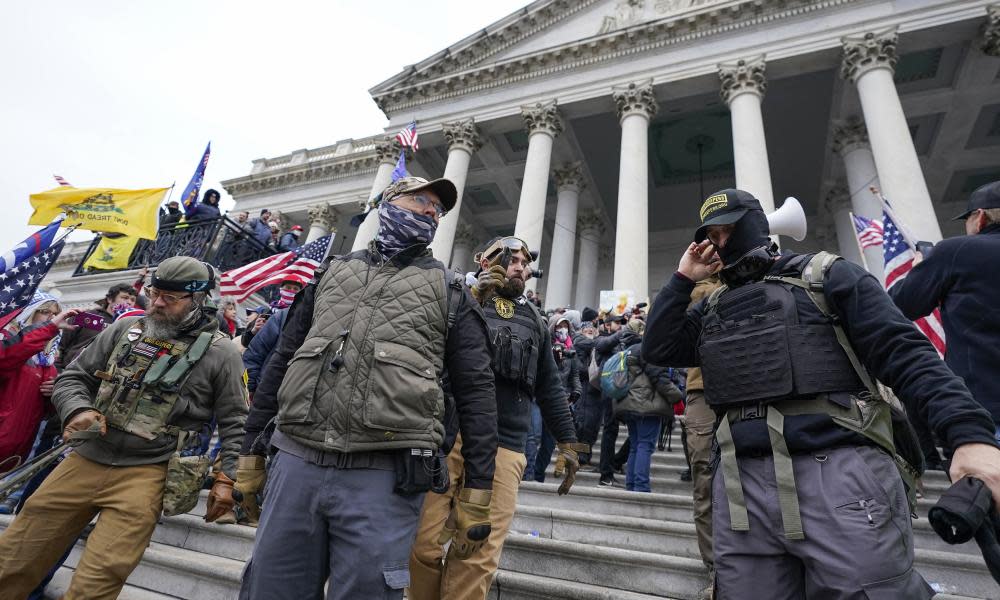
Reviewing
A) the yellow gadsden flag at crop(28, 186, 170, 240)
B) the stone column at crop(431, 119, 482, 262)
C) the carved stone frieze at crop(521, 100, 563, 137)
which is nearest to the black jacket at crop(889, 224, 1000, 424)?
the yellow gadsden flag at crop(28, 186, 170, 240)

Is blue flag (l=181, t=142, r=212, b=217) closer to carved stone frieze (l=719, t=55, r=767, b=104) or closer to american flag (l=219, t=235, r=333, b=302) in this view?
american flag (l=219, t=235, r=333, b=302)

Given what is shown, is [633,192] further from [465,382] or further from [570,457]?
[465,382]

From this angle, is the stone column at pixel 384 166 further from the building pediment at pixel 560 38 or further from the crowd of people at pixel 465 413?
the crowd of people at pixel 465 413

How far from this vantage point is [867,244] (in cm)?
823

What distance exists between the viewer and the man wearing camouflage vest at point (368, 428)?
5.91 ft

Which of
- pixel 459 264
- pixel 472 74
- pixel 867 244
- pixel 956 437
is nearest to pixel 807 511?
pixel 956 437

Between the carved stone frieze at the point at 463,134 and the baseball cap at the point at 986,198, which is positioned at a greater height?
the carved stone frieze at the point at 463,134

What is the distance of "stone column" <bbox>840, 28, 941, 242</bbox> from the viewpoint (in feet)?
33.5

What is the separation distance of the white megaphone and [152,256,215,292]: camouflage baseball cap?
319 centimetres

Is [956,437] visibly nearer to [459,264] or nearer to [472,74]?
[472,74]

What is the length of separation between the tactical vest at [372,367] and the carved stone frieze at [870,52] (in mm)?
15286

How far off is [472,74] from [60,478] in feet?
59.2

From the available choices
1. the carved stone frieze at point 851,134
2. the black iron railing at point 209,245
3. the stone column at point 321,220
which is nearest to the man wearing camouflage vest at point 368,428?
the black iron railing at point 209,245

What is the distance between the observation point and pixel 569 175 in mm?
18828
